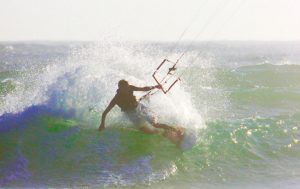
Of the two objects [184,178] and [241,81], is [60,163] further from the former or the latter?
[241,81]

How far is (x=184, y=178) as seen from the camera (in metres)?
11.5

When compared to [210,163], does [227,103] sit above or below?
above

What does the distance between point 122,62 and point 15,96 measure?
368cm

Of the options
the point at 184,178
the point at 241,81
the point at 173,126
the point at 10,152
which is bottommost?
the point at 10,152

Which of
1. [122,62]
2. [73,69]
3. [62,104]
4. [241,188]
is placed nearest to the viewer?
[241,188]

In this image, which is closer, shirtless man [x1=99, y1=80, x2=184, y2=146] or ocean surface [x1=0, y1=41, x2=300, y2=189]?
ocean surface [x1=0, y1=41, x2=300, y2=189]

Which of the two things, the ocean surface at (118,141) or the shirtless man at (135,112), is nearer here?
the ocean surface at (118,141)

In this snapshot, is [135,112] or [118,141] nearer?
[135,112]

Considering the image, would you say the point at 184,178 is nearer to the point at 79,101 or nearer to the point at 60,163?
the point at 60,163

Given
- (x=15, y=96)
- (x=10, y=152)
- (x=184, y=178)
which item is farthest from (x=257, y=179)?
(x=15, y=96)

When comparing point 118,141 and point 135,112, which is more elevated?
point 135,112

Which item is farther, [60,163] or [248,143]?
[248,143]

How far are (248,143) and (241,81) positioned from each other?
17.9 meters

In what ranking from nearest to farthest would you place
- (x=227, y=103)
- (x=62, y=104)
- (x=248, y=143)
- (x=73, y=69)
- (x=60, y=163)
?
1. (x=60, y=163)
2. (x=248, y=143)
3. (x=62, y=104)
4. (x=73, y=69)
5. (x=227, y=103)
